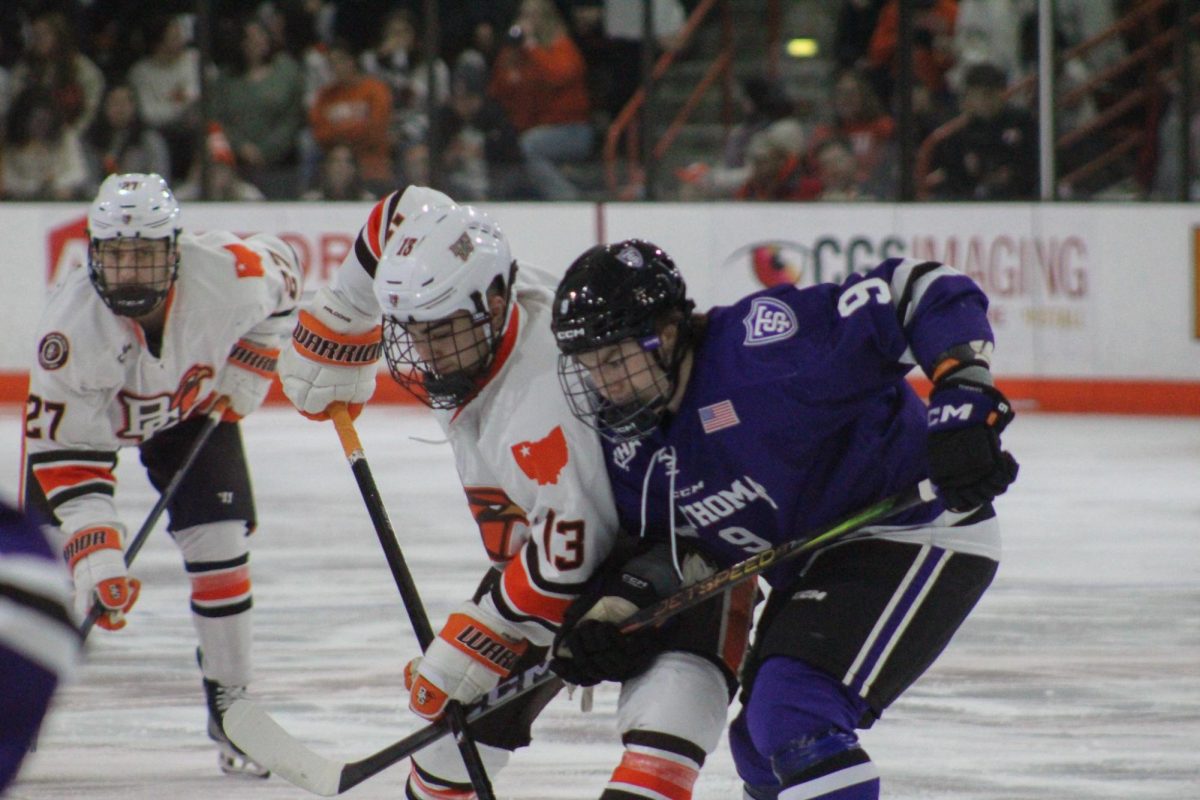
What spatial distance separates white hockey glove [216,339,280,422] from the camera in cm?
370

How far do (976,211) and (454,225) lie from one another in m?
5.69

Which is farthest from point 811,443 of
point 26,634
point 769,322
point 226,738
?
point 226,738

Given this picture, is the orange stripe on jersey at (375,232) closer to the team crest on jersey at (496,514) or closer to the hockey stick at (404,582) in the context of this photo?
the hockey stick at (404,582)

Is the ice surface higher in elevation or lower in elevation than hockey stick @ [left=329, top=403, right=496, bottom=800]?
lower

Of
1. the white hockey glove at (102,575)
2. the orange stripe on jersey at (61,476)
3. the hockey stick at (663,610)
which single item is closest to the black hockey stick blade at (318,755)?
the hockey stick at (663,610)

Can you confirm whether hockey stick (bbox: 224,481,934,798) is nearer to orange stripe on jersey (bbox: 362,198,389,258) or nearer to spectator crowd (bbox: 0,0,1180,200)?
orange stripe on jersey (bbox: 362,198,389,258)

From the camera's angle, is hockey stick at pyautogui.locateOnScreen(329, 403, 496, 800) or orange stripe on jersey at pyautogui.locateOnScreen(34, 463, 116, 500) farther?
orange stripe on jersey at pyautogui.locateOnScreen(34, 463, 116, 500)

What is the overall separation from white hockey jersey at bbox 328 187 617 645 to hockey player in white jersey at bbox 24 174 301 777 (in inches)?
37.6

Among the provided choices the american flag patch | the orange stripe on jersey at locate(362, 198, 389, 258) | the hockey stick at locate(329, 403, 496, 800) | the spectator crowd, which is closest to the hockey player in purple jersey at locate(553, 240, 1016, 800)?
the american flag patch

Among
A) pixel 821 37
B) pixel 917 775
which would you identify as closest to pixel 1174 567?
pixel 917 775

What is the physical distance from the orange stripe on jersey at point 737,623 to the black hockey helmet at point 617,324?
282mm

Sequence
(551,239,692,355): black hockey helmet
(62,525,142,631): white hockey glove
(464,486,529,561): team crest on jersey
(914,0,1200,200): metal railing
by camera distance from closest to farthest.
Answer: (551,239,692,355): black hockey helmet
(464,486,529,561): team crest on jersey
(62,525,142,631): white hockey glove
(914,0,1200,200): metal railing

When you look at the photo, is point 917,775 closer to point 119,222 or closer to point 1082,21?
point 119,222

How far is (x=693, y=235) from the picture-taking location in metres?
8.11
